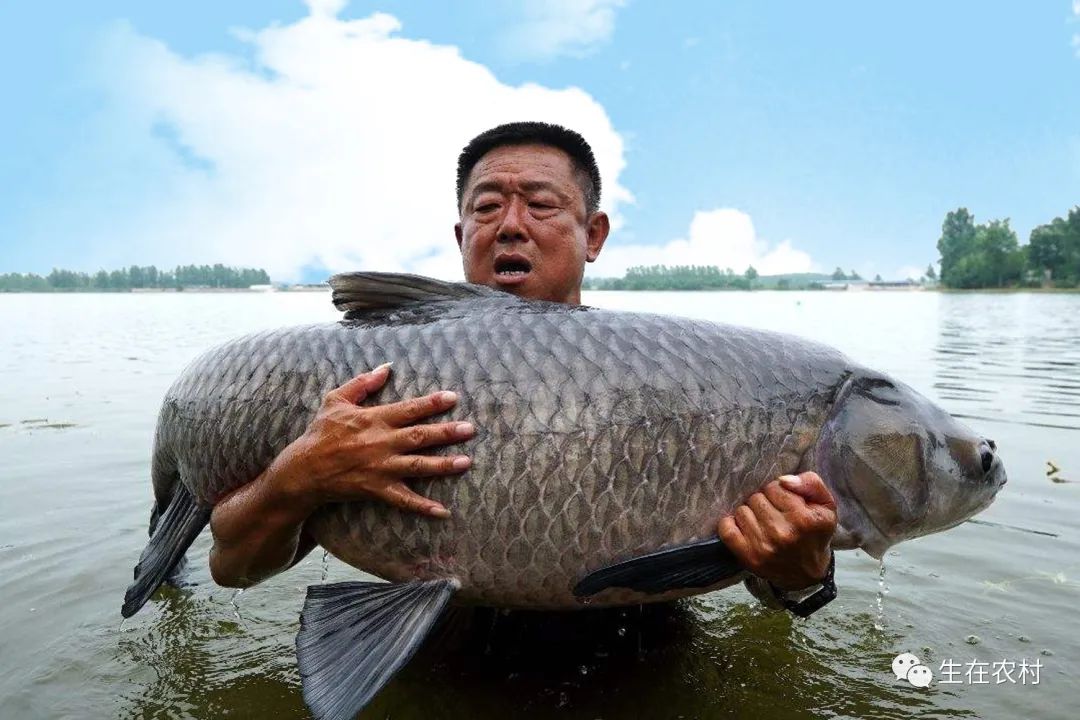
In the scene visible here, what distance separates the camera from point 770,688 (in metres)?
3.25

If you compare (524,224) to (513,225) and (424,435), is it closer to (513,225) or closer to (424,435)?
(513,225)

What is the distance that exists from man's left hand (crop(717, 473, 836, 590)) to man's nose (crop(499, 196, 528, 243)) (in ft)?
5.84

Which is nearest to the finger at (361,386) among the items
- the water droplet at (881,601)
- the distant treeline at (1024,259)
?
the water droplet at (881,601)

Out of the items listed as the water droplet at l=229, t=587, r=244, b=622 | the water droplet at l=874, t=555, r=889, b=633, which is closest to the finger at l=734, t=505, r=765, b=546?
the water droplet at l=874, t=555, r=889, b=633

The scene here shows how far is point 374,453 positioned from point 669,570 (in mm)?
981

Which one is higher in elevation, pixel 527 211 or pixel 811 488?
pixel 527 211

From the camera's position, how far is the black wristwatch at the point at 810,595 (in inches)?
109

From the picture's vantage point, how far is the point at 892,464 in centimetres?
266

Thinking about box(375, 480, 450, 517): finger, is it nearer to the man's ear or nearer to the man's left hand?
the man's left hand

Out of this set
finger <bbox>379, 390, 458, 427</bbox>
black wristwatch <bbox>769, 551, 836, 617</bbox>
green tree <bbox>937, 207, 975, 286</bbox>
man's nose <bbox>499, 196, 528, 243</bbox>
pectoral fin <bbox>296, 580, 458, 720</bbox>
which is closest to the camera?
pectoral fin <bbox>296, 580, 458, 720</bbox>

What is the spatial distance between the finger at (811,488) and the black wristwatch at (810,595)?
0.29m

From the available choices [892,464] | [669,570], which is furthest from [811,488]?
[669,570]

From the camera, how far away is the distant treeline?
8875cm

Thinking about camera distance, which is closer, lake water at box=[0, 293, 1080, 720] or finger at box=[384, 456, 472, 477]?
finger at box=[384, 456, 472, 477]
